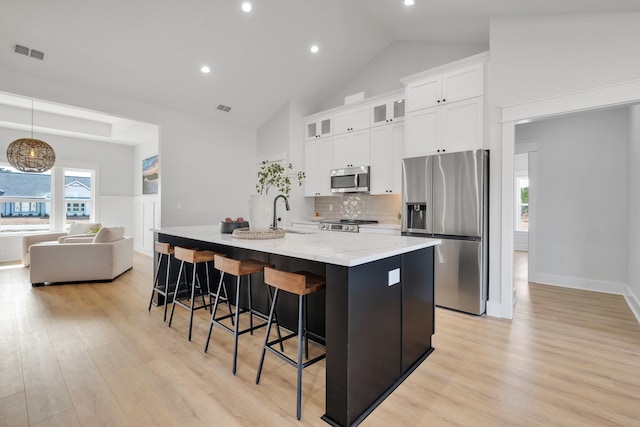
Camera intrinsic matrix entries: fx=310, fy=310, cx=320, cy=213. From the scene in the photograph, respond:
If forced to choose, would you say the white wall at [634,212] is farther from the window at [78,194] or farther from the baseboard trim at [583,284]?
the window at [78,194]

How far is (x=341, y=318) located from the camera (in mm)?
1708

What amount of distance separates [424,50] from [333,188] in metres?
2.57

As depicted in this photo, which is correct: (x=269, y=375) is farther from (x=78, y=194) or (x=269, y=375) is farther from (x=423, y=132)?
(x=78, y=194)

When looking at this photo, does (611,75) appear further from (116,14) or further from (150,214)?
(150,214)

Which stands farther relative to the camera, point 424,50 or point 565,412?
point 424,50

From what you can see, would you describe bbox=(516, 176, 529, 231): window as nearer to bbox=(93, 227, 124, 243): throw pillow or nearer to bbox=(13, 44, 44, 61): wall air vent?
bbox=(93, 227, 124, 243): throw pillow

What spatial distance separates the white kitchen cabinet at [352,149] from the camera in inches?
198

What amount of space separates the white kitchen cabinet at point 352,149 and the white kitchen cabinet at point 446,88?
1067 millimetres

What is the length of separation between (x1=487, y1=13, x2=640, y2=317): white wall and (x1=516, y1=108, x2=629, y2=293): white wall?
1.97m

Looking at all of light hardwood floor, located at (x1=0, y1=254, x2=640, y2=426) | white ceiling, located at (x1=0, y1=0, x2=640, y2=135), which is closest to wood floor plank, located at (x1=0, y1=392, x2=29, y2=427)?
light hardwood floor, located at (x1=0, y1=254, x2=640, y2=426)

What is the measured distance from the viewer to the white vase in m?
2.77

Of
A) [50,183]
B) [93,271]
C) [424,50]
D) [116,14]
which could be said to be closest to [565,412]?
[424,50]

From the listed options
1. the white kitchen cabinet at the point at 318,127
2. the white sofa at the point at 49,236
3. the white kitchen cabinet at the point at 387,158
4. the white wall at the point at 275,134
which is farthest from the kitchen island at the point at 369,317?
the white sofa at the point at 49,236

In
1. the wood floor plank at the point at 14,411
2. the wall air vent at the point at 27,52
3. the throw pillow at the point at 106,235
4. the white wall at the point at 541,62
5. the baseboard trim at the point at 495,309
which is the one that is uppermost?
the wall air vent at the point at 27,52
